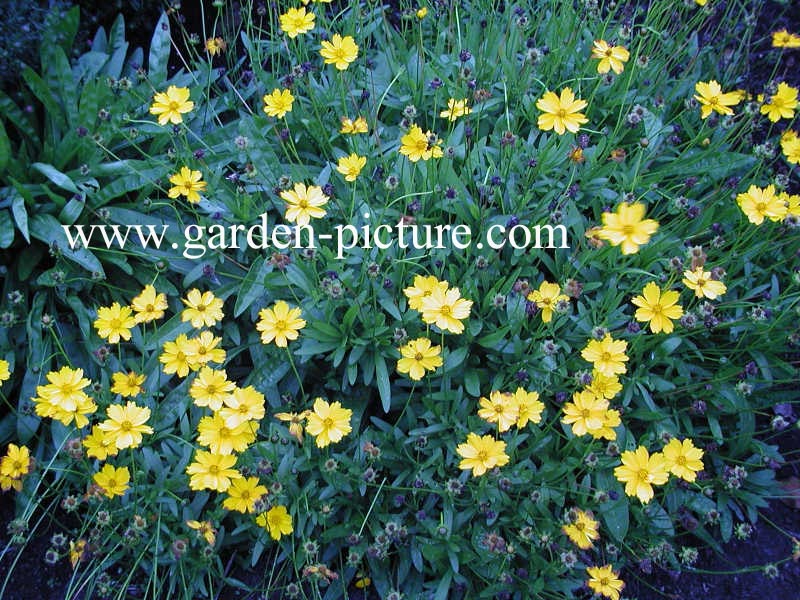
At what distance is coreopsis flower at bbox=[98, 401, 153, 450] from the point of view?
2.32m

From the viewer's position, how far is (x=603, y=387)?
2463 mm

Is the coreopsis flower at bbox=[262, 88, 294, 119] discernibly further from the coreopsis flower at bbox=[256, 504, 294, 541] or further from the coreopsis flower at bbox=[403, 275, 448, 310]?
the coreopsis flower at bbox=[256, 504, 294, 541]

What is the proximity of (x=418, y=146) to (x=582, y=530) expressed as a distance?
1390mm

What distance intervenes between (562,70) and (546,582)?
227 cm

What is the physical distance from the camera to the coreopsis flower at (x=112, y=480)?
240 cm

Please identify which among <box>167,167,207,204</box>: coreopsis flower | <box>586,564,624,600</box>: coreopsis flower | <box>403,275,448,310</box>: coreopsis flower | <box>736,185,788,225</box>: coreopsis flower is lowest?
<box>586,564,624,600</box>: coreopsis flower

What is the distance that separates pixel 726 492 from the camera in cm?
282

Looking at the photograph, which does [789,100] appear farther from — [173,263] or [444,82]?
[173,263]

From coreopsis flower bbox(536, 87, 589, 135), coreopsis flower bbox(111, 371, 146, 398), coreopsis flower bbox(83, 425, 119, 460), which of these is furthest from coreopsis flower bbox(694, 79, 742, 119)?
coreopsis flower bbox(83, 425, 119, 460)

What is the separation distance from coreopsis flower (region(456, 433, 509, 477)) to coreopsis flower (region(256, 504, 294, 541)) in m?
0.59

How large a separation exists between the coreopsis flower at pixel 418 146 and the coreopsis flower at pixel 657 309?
860mm

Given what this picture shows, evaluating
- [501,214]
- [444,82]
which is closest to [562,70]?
[444,82]

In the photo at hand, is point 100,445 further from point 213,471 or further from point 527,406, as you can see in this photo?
point 527,406

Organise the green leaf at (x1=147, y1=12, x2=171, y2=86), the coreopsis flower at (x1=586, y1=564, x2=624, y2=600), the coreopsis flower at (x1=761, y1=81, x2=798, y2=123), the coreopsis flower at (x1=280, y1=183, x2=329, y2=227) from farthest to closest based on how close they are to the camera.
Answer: the green leaf at (x1=147, y1=12, x2=171, y2=86)
the coreopsis flower at (x1=761, y1=81, x2=798, y2=123)
the coreopsis flower at (x1=280, y1=183, x2=329, y2=227)
the coreopsis flower at (x1=586, y1=564, x2=624, y2=600)
